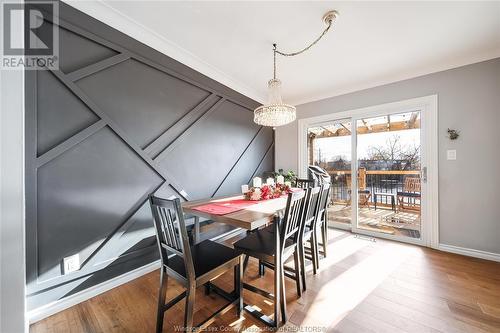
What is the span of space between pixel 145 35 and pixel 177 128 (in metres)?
1.02

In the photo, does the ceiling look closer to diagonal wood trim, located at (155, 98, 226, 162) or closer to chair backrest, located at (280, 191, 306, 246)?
diagonal wood trim, located at (155, 98, 226, 162)

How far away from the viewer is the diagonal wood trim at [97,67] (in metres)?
1.61

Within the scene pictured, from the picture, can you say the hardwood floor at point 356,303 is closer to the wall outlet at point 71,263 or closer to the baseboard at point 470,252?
the baseboard at point 470,252

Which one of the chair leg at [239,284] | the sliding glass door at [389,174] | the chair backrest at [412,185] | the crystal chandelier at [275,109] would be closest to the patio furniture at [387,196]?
the sliding glass door at [389,174]

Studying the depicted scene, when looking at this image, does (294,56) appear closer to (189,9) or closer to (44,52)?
(189,9)

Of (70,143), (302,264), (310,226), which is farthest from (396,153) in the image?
(70,143)

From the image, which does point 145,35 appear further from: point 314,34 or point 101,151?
point 314,34

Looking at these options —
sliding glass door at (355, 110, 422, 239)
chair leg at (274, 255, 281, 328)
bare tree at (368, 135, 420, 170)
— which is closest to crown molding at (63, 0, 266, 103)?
chair leg at (274, 255, 281, 328)

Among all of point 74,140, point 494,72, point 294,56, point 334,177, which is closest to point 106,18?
point 74,140

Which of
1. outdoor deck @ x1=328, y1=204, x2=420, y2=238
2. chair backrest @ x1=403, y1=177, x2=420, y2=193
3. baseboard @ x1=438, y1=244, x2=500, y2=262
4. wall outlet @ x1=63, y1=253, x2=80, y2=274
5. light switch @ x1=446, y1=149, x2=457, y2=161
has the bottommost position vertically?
baseboard @ x1=438, y1=244, x2=500, y2=262

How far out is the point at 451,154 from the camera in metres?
2.61

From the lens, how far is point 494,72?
237cm

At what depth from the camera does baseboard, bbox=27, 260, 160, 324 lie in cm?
145

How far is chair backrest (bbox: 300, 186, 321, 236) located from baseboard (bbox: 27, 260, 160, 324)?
1.74 meters
